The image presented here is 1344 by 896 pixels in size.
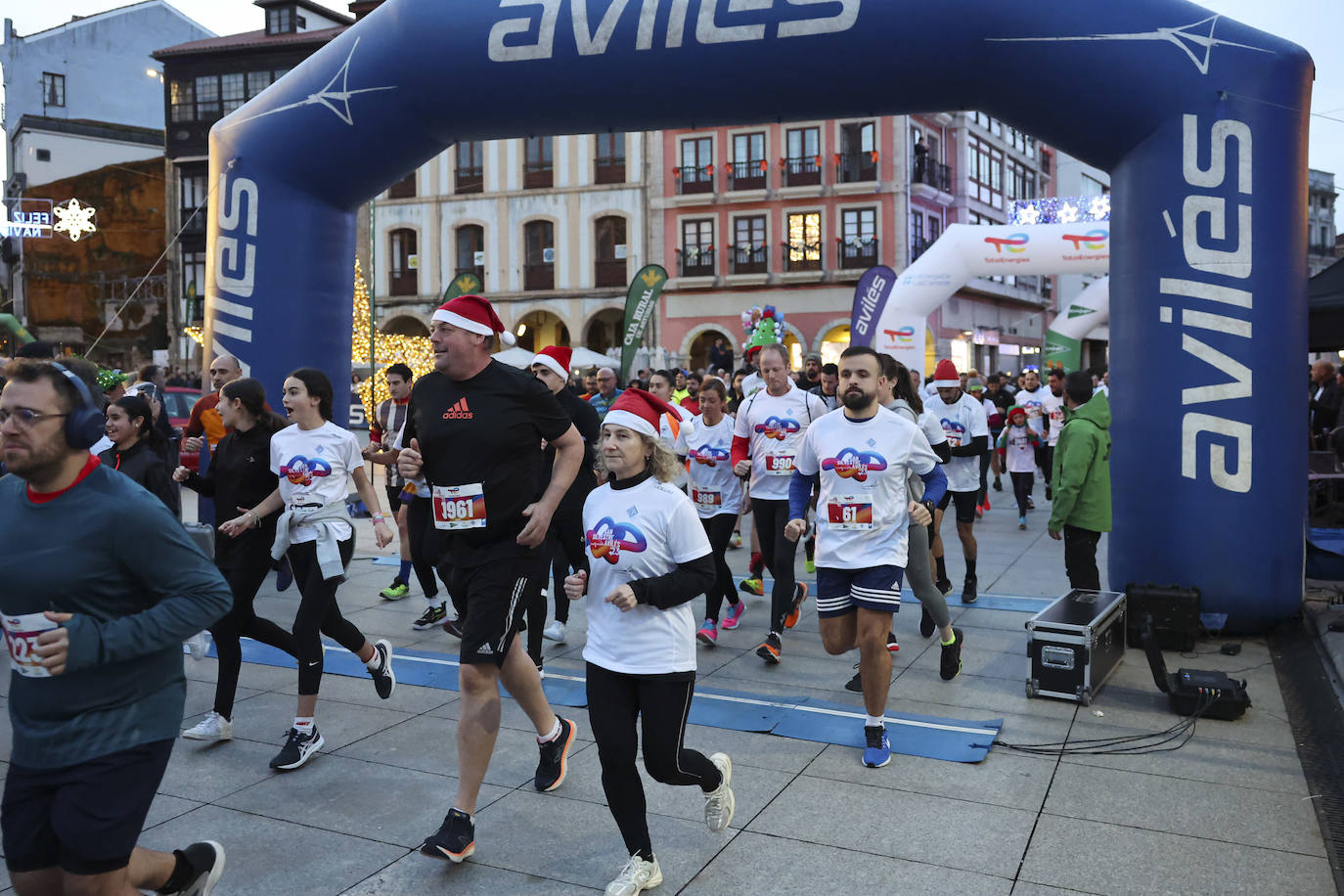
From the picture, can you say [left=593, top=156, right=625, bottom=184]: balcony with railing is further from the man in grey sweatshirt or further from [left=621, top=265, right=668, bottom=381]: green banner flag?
the man in grey sweatshirt

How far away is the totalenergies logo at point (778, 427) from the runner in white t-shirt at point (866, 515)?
69.4 inches

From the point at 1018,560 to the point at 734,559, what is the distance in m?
2.77

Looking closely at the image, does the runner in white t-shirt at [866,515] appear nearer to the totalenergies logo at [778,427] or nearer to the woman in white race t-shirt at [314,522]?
the totalenergies logo at [778,427]

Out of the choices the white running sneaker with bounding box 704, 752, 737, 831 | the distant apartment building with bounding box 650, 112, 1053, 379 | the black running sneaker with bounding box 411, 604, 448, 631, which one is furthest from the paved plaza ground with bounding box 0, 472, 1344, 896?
the distant apartment building with bounding box 650, 112, 1053, 379

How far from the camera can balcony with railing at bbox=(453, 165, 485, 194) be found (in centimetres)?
3862

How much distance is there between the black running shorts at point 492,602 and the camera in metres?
4.00

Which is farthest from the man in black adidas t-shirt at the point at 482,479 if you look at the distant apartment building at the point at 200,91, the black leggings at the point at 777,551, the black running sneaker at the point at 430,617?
the distant apartment building at the point at 200,91

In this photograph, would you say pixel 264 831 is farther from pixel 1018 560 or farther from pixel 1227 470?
pixel 1018 560

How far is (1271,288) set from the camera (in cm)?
657

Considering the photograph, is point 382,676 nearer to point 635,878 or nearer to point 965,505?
point 635,878

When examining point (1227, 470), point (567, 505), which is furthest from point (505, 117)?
point (1227, 470)

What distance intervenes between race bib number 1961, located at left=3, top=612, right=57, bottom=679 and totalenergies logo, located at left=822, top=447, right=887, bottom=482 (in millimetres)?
3528

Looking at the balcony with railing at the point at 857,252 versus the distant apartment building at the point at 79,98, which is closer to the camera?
the balcony with railing at the point at 857,252

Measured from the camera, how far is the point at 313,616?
510cm
